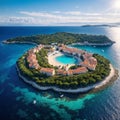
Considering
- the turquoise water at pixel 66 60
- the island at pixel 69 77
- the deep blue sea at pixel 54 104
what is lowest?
the turquoise water at pixel 66 60

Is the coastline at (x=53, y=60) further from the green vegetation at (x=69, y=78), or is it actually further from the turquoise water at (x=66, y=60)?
the green vegetation at (x=69, y=78)

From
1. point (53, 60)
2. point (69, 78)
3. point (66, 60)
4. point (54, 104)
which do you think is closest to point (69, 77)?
point (69, 78)

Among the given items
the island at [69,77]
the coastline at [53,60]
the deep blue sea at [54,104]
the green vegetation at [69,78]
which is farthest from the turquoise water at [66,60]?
the deep blue sea at [54,104]

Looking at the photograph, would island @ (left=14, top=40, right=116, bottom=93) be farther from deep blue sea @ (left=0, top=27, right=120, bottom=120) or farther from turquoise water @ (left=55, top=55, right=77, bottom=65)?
turquoise water @ (left=55, top=55, right=77, bottom=65)

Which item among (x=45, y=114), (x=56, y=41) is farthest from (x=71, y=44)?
(x=45, y=114)

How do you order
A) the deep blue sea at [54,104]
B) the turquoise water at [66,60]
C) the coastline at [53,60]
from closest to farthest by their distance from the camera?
the deep blue sea at [54,104] → the coastline at [53,60] → the turquoise water at [66,60]

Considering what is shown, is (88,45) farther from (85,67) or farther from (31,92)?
(31,92)

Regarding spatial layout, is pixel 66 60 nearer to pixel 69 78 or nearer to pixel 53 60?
pixel 53 60

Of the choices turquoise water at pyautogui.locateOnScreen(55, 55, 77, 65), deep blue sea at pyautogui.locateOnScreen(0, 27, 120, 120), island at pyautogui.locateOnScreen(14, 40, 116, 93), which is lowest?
turquoise water at pyautogui.locateOnScreen(55, 55, 77, 65)

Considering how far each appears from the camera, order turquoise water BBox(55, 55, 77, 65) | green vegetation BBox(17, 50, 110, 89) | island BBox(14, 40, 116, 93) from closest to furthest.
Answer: island BBox(14, 40, 116, 93) < green vegetation BBox(17, 50, 110, 89) < turquoise water BBox(55, 55, 77, 65)

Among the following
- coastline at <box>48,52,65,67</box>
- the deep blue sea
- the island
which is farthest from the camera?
coastline at <box>48,52,65,67</box>

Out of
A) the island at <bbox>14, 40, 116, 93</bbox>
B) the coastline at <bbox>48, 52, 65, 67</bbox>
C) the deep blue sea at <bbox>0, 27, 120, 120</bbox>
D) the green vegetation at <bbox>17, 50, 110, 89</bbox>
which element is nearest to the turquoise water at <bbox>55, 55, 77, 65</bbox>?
the coastline at <bbox>48, 52, 65, 67</bbox>

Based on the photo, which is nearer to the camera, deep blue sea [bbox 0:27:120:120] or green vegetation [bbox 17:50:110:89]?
deep blue sea [bbox 0:27:120:120]
